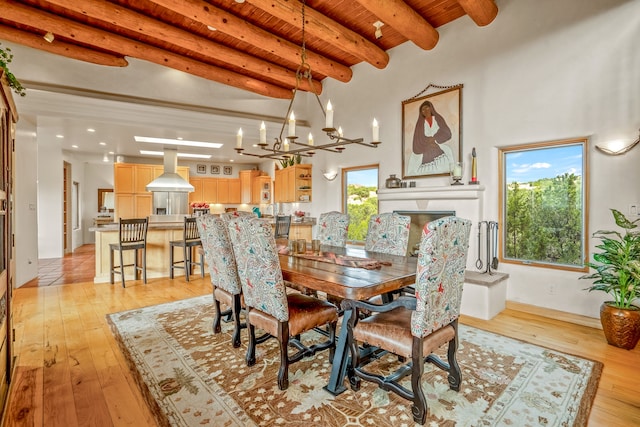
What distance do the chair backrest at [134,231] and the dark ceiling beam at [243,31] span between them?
2.85 m

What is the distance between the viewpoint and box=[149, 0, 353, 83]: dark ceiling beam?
3.49 meters

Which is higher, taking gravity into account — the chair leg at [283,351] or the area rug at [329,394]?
the chair leg at [283,351]

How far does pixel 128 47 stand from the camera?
14.5 ft

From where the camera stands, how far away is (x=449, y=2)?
158 inches

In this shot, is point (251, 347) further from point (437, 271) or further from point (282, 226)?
point (282, 226)

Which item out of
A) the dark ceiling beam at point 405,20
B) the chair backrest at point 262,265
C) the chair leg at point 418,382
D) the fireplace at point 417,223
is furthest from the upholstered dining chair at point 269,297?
the dark ceiling beam at point 405,20

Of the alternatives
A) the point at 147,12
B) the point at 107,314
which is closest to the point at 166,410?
the point at 107,314

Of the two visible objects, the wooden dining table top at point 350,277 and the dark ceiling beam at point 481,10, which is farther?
the dark ceiling beam at point 481,10

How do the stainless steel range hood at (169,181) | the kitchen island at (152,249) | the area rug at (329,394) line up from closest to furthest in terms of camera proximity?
the area rug at (329,394) < the kitchen island at (152,249) < the stainless steel range hood at (169,181)

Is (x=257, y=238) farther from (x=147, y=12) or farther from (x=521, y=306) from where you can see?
(x=147, y=12)

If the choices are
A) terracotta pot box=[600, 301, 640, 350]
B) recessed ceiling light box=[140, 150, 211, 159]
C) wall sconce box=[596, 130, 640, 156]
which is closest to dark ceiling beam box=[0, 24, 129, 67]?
recessed ceiling light box=[140, 150, 211, 159]

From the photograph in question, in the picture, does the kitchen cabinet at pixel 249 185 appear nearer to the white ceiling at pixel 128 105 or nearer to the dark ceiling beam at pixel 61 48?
the white ceiling at pixel 128 105

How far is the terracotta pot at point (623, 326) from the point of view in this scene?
104 inches

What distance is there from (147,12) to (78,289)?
386 cm
